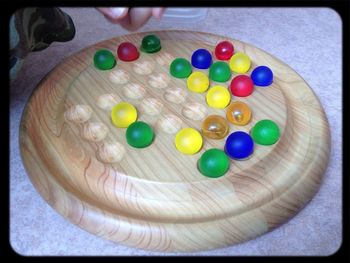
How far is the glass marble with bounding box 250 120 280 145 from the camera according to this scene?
53cm

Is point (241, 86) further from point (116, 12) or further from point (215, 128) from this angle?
point (116, 12)

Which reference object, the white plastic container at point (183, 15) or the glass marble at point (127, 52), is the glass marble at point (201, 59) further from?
the white plastic container at point (183, 15)

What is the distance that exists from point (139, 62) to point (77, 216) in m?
0.28

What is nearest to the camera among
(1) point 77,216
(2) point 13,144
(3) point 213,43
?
(1) point 77,216

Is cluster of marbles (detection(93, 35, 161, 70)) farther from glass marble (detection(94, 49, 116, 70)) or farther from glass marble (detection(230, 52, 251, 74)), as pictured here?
glass marble (detection(230, 52, 251, 74))

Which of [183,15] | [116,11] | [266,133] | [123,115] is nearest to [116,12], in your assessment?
[116,11]

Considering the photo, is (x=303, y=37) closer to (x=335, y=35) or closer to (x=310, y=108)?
(x=335, y=35)

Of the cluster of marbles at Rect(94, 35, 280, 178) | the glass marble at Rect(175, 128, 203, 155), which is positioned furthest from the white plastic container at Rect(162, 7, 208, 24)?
the glass marble at Rect(175, 128, 203, 155)

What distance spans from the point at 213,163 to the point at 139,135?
0.10 meters

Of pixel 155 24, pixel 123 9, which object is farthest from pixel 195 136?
pixel 155 24

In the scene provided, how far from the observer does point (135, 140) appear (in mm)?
530

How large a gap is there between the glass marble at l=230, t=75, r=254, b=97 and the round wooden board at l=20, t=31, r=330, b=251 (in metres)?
0.01

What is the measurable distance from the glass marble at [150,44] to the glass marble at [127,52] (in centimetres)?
2

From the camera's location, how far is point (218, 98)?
0.59 m
